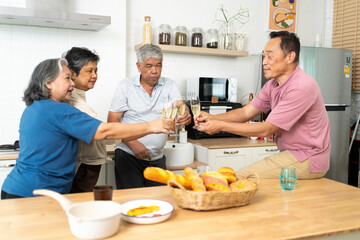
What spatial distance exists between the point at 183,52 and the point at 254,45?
1.12m

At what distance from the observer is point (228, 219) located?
1.40 meters

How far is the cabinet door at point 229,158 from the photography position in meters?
3.52

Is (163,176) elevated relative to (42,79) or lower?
lower

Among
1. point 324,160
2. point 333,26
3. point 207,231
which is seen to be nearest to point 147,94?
point 324,160

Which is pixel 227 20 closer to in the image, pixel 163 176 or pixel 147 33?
pixel 147 33

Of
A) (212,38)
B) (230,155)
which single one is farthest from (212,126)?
(212,38)

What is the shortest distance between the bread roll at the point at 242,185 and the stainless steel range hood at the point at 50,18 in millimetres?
2142

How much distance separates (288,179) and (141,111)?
1384 millimetres

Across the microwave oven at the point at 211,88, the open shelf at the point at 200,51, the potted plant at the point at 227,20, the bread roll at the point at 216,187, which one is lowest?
the bread roll at the point at 216,187

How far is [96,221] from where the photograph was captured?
3.78 ft

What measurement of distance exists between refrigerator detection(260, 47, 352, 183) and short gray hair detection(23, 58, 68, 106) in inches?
125

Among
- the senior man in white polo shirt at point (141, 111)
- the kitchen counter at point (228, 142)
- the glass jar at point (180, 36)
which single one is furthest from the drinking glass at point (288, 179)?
the glass jar at point (180, 36)

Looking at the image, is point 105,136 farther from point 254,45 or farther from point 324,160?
point 254,45

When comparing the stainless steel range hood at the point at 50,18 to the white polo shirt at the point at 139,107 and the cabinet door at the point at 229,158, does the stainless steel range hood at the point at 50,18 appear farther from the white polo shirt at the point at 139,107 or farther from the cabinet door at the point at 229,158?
the cabinet door at the point at 229,158
